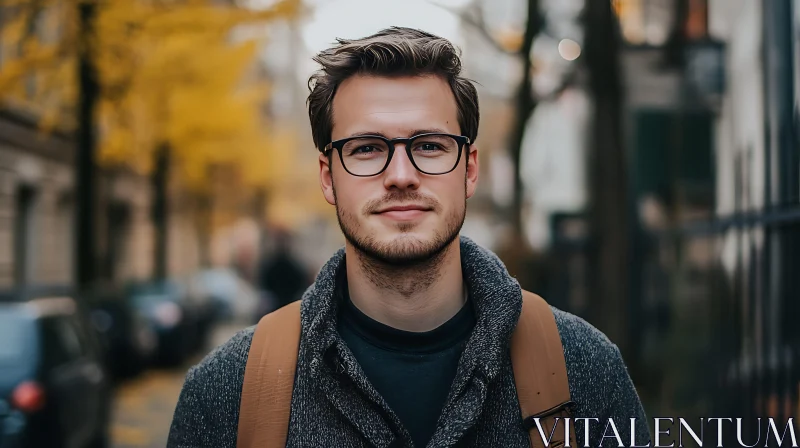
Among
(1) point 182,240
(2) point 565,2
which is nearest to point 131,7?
(2) point 565,2

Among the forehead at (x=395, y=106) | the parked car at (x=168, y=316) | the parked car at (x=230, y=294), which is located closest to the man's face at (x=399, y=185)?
the forehead at (x=395, y=106)

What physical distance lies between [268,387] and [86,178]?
1132cm

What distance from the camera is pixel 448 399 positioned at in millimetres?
2209

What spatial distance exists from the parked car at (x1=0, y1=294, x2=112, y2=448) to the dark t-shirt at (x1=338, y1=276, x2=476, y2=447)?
4803 mm

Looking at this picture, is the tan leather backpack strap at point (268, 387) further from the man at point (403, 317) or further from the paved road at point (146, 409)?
the paved road at point (146, 409)

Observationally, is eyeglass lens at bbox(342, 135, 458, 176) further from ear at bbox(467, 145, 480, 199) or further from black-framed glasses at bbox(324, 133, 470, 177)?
ear at bbox(467, 145, 480, 199)

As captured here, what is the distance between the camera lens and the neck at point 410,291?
2348 mm

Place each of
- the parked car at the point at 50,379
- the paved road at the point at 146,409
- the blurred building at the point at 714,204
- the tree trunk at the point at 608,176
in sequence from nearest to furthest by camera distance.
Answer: the blurred building at the point at 714,204 → the parked car at the point at 50,379 → the tree trunk at the point at 608,176 → the paved road at the point at 146,409

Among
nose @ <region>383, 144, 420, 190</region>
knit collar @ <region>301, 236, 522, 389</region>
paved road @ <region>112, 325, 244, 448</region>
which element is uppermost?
nose @ <region>383, 144, 420, 190</region>

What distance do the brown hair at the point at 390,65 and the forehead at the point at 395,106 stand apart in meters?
0.02

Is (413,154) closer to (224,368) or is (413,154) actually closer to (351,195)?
(351,195)

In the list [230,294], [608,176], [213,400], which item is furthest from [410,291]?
[230,294]

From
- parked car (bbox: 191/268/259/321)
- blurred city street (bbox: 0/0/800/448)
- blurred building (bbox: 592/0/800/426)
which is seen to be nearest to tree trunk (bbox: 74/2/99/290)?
blurred city street (bbox: 0/0/800/448)

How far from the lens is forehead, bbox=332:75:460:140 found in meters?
2.30
